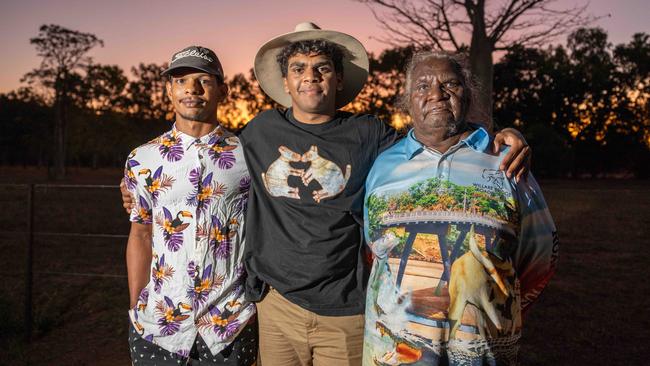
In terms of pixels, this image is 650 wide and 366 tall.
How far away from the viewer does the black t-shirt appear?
2.40m

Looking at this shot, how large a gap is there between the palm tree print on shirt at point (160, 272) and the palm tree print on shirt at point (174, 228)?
3.3 inches

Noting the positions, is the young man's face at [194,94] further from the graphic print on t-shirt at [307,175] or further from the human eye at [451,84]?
the human eye at [451,84]

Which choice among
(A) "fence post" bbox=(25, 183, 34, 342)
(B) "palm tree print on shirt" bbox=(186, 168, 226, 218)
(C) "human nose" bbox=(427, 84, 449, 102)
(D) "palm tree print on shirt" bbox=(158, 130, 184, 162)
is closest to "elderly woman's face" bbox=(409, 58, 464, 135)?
(C) "human nose" bbox=(427, 84, 449, 102)

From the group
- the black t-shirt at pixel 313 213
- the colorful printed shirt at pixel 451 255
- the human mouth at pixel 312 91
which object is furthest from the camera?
the human mouth at pixel 312 91

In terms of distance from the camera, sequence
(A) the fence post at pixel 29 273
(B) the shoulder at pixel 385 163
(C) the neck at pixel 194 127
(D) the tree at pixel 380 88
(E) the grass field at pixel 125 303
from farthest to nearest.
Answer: (D) the tree at pixel 380 88, (A) the fence post at pixel 29 273, (E) the grass field at pixel 125 303, (C) the neck at pixel 194 127, (B) the shoulder at pixel 385 163

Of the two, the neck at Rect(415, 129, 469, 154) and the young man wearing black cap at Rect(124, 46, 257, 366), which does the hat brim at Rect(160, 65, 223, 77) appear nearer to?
the young man wearing black cap at Rect(124, 46, 257, 366)

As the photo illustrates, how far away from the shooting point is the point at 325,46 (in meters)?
2.68

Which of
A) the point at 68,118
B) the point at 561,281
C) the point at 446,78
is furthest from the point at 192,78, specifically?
the point at 68,118

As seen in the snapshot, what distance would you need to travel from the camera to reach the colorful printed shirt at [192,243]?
245cm

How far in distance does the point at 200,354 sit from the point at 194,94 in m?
1.31

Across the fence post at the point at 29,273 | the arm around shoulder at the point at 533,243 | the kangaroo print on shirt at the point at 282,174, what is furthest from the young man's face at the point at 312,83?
the fence post at the point at 29,273

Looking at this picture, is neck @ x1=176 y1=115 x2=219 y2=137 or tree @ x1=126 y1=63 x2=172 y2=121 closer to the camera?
neck @ x1=176 y1=115 x2=219 y2=137

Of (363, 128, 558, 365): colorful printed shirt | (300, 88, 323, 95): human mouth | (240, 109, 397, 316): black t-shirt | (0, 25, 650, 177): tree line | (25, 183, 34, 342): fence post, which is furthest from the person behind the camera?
(0, 25, 650, 177): tree line

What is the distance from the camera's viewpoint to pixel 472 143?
2158mm
